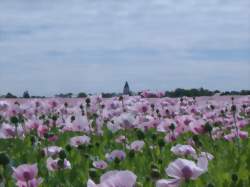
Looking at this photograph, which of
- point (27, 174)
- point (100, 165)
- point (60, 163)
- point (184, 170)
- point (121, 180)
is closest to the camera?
point (121, 180)

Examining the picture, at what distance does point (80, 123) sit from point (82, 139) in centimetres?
76

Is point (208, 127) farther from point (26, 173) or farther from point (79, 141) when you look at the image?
point (26, 173)

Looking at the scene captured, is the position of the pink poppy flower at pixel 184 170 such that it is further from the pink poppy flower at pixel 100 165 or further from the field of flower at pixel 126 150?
the pink poppy flower at pixel 100 165

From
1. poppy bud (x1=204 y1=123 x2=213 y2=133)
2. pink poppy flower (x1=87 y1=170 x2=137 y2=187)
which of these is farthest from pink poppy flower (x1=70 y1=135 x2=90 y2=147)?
pink poppy flower (x1=87 y1=170 x2=137 y2=187)

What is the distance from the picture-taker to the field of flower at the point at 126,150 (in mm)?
2760

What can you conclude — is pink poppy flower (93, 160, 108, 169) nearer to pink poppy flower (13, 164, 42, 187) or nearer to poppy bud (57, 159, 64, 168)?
poppy bud (57, 159, 64, 168)

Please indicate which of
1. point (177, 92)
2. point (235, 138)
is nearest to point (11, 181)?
point (235, 138)

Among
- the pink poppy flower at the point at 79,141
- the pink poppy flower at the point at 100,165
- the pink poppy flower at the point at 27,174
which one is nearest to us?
the pink poppy flower at the point at 27,174

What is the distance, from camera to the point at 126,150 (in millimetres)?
4898

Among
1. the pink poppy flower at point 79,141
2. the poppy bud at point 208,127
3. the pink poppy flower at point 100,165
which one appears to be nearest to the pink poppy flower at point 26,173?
the pink poppy flower at point 100,165

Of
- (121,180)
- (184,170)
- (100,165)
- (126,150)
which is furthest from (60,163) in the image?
(121,180)

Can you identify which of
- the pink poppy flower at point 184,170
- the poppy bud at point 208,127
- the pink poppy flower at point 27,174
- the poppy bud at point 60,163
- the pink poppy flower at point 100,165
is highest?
the poppy bud at point 208,127

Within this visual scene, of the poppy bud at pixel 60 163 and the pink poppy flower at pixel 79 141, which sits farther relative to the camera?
the pink poppy flower at pixel 79 141

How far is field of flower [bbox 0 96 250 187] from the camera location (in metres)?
2.76
